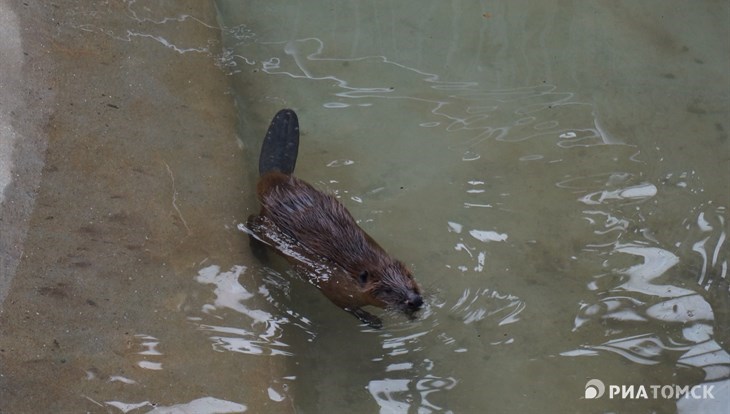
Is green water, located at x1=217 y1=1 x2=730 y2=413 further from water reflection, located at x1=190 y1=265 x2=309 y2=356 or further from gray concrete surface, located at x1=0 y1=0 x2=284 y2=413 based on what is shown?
gray concrete surface, located at x1=0 y1=0 x2=284 y2=413

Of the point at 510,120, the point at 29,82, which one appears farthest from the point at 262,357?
the point at 510,120

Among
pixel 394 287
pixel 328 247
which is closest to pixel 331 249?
pixel 328 247

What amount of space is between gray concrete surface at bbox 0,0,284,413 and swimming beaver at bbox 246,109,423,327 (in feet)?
0.55

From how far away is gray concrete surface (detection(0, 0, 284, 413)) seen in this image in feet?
10.1

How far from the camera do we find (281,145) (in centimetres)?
404

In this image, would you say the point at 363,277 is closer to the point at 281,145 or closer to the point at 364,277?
the point at 364,277

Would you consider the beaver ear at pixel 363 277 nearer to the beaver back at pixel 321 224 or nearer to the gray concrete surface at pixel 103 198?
the beaver back at pixel 321 224

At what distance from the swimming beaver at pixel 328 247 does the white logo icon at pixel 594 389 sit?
763 mm

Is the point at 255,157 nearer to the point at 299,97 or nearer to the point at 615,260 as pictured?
the point at 299,97

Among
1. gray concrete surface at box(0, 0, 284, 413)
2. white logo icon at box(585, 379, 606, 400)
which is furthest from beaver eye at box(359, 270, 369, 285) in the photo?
white logo icon at box(585, 379, 606, 400)

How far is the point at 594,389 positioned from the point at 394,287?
0.91 metres

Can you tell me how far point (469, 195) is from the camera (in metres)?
4.18

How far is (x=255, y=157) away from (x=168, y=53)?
2.53 feet

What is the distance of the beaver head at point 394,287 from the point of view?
363cm
